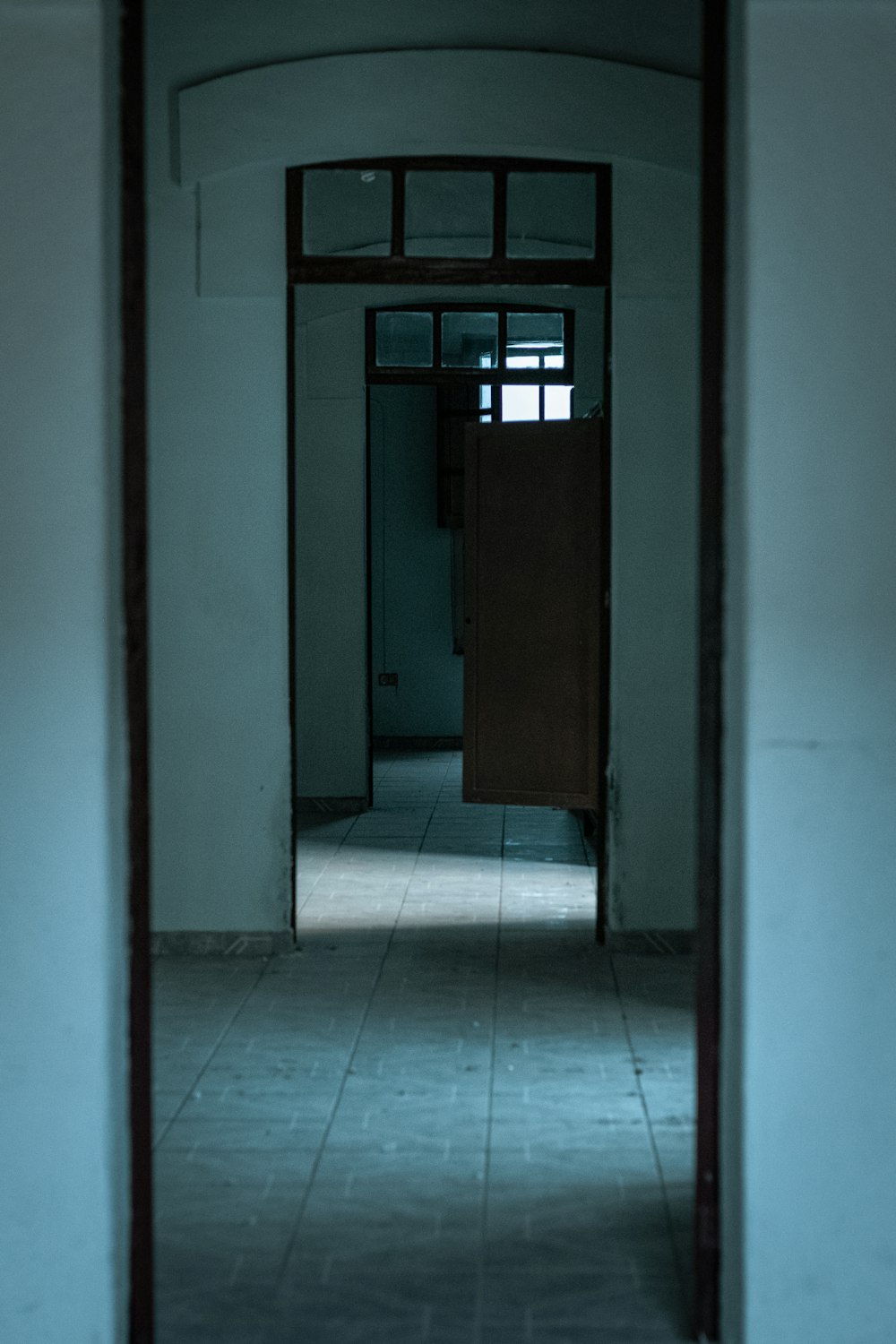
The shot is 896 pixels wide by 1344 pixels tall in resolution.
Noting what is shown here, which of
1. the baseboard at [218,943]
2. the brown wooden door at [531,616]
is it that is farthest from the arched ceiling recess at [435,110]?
the baseboard at [218,943]

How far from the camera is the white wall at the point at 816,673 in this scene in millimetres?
2373

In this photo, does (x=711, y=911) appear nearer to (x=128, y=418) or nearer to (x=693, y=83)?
(x=128, y=418)

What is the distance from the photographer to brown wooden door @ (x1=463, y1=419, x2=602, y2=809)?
6.55 metres

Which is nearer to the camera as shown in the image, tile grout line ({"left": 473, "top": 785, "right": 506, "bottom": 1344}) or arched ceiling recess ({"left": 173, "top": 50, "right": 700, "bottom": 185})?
tile grout line ({"left": 473, "top": 785, "right": 506, "bottom": 1344})

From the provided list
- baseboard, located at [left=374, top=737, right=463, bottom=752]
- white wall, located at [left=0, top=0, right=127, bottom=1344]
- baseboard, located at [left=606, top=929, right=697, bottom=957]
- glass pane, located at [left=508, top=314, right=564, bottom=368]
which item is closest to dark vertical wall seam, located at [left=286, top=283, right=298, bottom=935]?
baseboard, located at [left=606, top=929, right=697, bottom=957]

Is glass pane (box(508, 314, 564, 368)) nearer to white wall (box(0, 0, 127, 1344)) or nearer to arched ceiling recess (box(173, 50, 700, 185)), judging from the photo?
arched ceiling recess (box(173, 50, 700, 185))

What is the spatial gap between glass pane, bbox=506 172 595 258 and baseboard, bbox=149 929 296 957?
279 cm

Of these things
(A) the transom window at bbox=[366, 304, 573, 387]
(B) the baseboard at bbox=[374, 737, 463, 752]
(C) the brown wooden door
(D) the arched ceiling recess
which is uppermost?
(D) the arched ceiling recess

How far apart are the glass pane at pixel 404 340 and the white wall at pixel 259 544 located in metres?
3.74

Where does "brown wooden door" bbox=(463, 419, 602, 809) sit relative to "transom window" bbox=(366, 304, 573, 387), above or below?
below

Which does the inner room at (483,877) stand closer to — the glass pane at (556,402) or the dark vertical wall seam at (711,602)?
the dark vertical wall seam at (711,602)

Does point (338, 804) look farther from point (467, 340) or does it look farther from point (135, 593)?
point (135, 593)

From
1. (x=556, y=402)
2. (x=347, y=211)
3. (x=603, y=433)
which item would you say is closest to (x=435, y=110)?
(x=347, y=211)

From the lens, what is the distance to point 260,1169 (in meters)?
3.51
